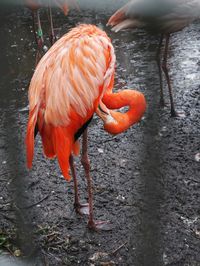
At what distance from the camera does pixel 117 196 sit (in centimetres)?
175

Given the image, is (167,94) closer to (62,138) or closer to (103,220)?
(103,220)

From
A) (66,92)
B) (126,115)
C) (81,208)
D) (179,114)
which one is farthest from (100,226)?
(179,114)

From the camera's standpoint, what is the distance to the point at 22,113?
7.89 feet

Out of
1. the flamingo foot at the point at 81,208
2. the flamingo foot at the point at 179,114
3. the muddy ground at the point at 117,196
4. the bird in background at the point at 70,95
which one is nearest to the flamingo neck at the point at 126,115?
the bird in background at the point at 70,95

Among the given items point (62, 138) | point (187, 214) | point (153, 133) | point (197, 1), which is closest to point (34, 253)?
point (62, 138)

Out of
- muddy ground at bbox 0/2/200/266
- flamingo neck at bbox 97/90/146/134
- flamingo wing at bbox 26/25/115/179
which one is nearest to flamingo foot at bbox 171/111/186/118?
muddy ground at bbox 0/2/200/266

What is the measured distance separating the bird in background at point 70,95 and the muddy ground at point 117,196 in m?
0.11

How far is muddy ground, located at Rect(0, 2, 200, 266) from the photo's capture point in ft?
4.52

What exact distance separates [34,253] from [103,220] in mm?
283

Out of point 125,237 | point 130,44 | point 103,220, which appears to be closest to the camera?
point 125,237

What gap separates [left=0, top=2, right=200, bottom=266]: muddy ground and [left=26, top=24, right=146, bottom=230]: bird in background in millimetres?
105

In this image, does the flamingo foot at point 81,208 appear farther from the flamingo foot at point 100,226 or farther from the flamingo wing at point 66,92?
the flamingo wing at point 66,92

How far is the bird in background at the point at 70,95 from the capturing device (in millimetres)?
1403

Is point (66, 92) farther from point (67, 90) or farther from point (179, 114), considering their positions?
point (179, 114)
